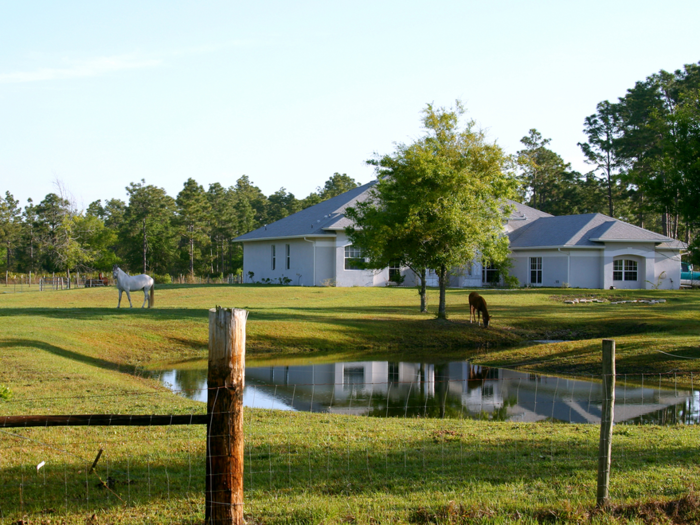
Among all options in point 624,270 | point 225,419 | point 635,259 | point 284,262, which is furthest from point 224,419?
point 635,259

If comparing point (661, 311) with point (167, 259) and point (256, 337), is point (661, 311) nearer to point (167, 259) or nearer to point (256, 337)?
point (256, 337)

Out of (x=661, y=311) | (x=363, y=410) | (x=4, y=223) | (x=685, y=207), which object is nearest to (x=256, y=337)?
(x=363, y=410)

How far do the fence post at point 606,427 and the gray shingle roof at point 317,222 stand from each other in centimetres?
3157

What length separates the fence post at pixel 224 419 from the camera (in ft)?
14.6

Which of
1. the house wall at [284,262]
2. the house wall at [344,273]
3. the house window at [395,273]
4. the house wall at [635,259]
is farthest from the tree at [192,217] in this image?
the house wall at [635,259]

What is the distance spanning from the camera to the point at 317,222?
39938mm

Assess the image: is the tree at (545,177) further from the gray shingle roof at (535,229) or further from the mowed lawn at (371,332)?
the mowed lawn at (371,332)

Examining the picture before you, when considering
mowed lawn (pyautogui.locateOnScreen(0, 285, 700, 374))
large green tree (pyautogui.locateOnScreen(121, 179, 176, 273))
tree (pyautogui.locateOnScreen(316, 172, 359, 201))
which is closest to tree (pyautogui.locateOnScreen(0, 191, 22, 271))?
large green tree (pyautogui.locateOnScreen(121, 179, 176, 273))

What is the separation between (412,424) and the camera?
888cm

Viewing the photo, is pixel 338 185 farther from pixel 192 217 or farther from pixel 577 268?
pixel 577 268

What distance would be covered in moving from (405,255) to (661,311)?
11.7m

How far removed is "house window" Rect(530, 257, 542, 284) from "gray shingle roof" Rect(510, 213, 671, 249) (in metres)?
1.12

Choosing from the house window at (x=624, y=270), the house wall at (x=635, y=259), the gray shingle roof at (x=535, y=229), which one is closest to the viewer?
the gray shingle roof at (x=535, y=229)

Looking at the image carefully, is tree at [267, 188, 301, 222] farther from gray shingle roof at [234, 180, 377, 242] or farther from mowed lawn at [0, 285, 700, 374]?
mowed lawn at [0, 285, 700, 374]
